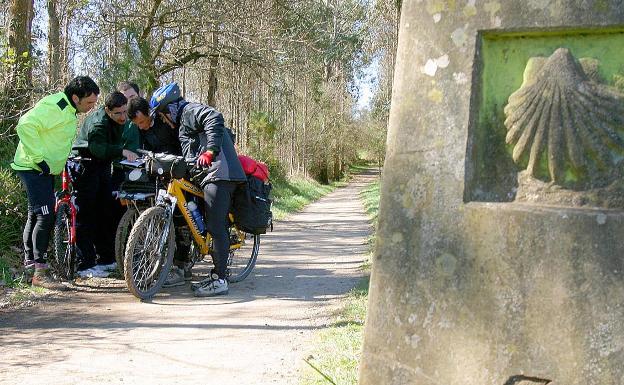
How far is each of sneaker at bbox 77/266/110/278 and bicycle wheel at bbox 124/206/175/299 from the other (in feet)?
3.59

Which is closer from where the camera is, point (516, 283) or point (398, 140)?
point (516, 283)

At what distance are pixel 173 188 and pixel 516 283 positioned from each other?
4517 mm

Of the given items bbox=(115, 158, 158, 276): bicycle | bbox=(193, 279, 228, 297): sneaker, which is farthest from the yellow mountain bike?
bbox=(193, 279, 228, 297): sneaker

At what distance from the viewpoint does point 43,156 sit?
625 cm

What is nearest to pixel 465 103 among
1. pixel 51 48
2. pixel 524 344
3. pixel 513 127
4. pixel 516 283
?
pixel 513 127

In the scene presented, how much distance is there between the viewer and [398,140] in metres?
2.50

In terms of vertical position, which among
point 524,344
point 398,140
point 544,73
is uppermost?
point 544,73

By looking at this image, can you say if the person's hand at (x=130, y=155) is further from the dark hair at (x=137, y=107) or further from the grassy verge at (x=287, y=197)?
the grassy verge at (x=287, y=197)

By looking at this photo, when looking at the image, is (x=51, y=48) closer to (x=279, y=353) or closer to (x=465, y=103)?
(x=279, y=353)

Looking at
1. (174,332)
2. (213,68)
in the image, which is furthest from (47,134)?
(213,68)

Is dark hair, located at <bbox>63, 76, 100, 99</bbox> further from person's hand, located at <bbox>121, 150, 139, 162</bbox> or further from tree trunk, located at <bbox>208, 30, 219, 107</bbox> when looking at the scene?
tree trunk, located at <bbox>208, 30, 219, 107</bbox>

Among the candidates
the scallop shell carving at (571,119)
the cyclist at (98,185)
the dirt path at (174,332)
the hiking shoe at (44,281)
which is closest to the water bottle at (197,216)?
the dirt path at (174,332)

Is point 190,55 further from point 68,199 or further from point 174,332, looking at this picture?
point 174,332

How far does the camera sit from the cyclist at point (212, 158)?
6219mm
